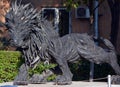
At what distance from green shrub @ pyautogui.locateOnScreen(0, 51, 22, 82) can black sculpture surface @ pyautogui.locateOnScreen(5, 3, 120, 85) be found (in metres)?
5.55

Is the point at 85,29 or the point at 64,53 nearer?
the point at 64,53

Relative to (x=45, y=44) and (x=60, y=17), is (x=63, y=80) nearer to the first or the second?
(x=45, y=44)

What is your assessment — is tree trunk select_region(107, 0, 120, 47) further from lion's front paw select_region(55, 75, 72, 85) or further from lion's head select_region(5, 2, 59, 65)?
lion's front paw select_region(55, 75, 72, 85)

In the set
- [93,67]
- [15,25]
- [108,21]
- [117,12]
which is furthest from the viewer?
[108,21]

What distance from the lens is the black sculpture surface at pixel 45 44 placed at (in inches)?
396

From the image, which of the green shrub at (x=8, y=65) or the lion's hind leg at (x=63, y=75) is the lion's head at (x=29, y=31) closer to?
the lion's hind leg at (x=63, y=75)

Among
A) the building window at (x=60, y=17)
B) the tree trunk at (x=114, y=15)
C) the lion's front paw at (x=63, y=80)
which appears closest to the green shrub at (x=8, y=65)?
the tree trunk at (x=114, y=15)

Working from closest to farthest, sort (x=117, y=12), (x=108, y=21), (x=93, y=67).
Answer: (x=93, y=67)
(x=117, y=12)
(x=108, y=21)

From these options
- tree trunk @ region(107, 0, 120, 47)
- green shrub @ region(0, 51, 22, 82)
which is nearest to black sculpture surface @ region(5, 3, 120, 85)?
tree trunk @ region(107, 0, 120, 47)

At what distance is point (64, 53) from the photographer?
1038 centimetres

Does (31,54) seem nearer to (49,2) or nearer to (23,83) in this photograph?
(23,83)

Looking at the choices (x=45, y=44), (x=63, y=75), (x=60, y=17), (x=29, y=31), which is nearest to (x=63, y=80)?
(x=63, y=75)

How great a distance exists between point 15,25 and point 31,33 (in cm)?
39

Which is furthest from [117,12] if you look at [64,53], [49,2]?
[64,53]
